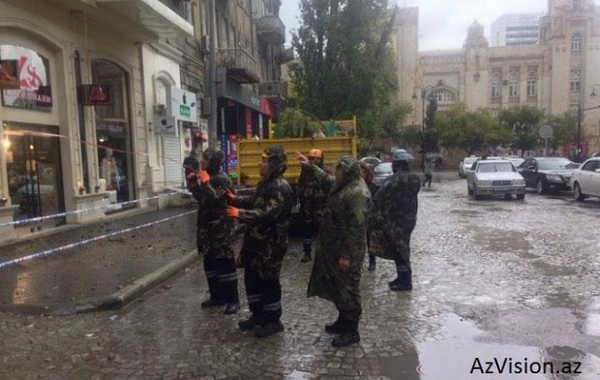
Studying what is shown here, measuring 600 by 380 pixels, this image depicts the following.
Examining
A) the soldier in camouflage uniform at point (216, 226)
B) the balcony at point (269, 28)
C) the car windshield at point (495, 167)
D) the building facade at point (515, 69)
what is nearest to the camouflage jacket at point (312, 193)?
the soldier in camouflage uniform at point (216, 226)

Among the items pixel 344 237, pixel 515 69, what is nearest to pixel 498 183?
pixel 344 237

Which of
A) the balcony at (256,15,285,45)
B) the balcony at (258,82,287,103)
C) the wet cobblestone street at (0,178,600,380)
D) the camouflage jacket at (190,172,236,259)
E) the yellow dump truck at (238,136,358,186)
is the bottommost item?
the wet cobblestone street at (0,178,600,380)

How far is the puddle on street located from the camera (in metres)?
4.04

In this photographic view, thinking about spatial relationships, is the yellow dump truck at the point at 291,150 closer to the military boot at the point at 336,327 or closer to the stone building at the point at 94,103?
the stone building at the point at 94,103

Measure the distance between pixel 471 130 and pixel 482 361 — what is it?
168 feet

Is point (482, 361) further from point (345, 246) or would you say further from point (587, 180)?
point (587, 180)

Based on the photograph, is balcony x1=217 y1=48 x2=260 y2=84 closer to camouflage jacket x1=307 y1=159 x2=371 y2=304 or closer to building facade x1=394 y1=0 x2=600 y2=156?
camouflage jacket x1=307 y1=159 x2=371 y2=304

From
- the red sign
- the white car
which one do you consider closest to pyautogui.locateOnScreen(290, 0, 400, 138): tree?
the red sign

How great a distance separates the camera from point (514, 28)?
163000 millimetres

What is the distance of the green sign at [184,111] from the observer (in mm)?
15796

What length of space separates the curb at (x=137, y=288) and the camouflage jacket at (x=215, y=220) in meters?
1.22

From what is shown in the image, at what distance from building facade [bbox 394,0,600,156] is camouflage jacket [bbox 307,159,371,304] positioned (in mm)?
61776

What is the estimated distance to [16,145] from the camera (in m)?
10.1

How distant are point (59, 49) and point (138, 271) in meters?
6.27
